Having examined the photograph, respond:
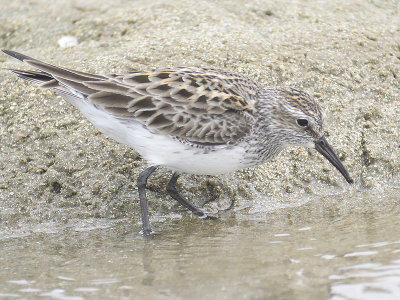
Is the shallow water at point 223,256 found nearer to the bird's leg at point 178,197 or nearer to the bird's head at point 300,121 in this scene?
the bird's leg at point 178,197

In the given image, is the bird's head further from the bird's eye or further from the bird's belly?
the bird's belly

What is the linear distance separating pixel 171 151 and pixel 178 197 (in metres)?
0.75

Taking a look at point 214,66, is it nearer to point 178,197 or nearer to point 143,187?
point 178,197

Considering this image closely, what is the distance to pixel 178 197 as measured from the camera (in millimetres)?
6965

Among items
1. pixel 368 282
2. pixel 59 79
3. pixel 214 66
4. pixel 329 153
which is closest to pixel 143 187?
pixel 59 79

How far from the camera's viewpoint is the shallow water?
4.77 m

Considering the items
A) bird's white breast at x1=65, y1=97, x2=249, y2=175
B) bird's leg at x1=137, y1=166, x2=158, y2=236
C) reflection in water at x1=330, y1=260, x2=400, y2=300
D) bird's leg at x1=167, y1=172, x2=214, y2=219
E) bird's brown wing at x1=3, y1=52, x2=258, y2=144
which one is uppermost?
bird's brown wing at x1=3, y1=52, x2=258, y2=144

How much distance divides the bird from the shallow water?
22.3 inches

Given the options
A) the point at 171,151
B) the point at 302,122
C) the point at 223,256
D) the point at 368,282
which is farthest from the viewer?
the point at 302,122

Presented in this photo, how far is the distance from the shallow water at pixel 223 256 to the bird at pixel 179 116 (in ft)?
1.86

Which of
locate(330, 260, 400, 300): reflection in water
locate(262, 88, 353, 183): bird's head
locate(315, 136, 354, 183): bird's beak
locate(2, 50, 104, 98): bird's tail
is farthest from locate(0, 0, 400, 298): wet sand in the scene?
locate(330, 260, 400, 300): reflection in water

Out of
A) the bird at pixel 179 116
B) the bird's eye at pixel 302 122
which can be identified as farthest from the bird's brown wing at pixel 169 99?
the bird's eye at pixel 302 122

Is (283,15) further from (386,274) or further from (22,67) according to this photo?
(386,274)

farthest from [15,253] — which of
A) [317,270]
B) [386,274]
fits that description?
[386,274]
